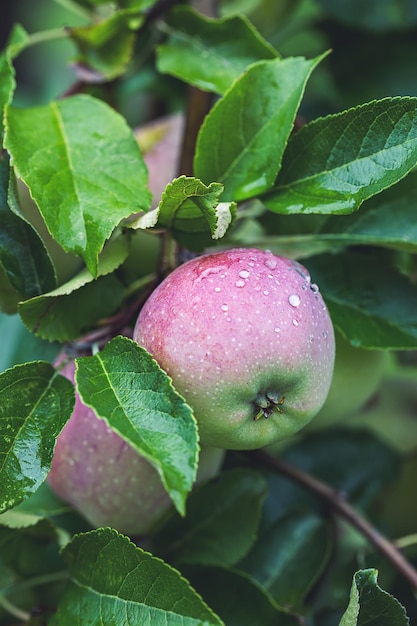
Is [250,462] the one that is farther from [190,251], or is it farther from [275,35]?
[275,35]

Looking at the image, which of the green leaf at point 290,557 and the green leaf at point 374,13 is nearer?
the green leaf at point 290,557

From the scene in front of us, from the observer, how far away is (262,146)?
60 centimetres

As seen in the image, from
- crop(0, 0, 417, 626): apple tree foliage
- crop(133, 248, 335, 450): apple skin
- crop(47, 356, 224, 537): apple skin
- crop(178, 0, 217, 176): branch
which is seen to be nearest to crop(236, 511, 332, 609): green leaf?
crop(0, 0, 417, 626): apple tree foliage

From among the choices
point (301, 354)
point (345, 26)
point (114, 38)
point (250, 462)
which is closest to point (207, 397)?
point (301, 354)

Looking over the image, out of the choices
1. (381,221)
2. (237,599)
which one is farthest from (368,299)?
(237,599)

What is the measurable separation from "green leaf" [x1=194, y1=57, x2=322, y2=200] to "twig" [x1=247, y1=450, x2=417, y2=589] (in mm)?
289

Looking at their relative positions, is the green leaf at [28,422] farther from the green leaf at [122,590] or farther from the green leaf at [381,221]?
the green leaf at [381,221]

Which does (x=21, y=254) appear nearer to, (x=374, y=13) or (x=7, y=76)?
(x=7, y=76)

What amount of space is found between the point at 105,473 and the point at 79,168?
236 mm

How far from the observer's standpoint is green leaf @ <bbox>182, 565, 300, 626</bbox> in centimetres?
64

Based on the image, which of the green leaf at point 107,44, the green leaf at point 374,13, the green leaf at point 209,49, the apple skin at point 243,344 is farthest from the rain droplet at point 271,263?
the green leaf at point 374,13

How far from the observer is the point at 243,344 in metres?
0.49

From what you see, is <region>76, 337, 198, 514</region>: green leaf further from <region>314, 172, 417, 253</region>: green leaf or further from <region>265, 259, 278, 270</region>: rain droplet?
<region>314, 172, 417, 253</region>: green leaf

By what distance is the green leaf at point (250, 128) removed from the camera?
0.59m
